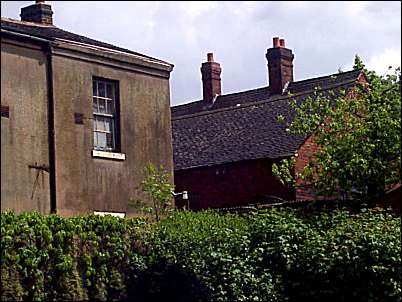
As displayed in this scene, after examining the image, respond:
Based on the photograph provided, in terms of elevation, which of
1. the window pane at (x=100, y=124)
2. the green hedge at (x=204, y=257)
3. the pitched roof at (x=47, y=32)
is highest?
the pitched roof at (x=47, y=32)

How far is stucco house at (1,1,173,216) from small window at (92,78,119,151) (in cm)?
2

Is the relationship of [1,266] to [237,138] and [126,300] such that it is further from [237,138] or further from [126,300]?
[237,138]

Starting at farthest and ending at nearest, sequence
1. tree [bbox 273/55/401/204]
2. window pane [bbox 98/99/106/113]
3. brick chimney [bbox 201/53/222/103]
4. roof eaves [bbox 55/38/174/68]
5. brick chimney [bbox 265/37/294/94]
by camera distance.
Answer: brick chimney [bbox 201/53/222/103], brick chimney [bbox 265/37/294/94], tree [bbox 273/55/401/204], window pane [bbox 98/99/106/113], roof eaves [bbox 55/38/174/68]

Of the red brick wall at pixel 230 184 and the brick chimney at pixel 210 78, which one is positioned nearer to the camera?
the red brick wall at pixel 230 184

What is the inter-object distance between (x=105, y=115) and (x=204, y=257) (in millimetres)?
5482

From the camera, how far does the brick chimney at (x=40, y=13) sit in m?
24.3

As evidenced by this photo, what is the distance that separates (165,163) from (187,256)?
5.88 meters

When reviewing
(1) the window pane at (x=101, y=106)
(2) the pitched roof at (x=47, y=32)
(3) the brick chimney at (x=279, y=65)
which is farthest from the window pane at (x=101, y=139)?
(3) the brick chimney at (x=279, y=65)

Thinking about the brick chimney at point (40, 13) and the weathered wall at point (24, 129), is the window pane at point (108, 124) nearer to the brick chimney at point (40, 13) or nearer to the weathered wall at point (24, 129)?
the weathered wall at point (24, 129)

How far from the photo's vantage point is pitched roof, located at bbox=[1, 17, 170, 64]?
64.4ft

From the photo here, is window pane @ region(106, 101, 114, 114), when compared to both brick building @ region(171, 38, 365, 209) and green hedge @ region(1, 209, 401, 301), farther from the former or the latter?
brick building @ region(171, 38, 365, 209)

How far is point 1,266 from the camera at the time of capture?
14133 millimetres

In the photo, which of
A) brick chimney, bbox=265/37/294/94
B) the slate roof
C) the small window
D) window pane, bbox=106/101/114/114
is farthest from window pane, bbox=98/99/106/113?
brick chimney, bbox=265/37/294/94

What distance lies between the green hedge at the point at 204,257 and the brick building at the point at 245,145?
364 inches
